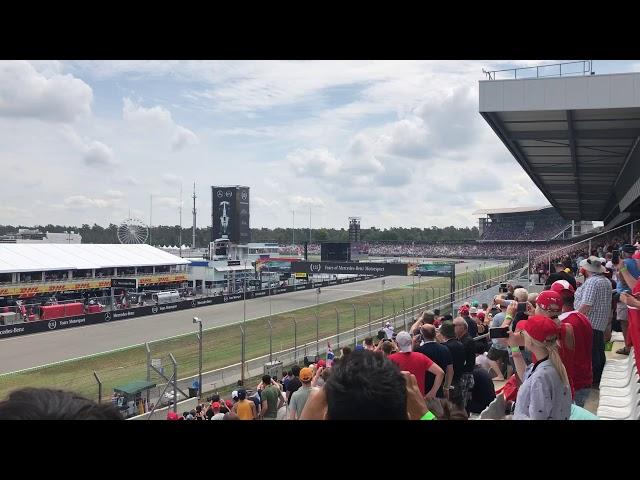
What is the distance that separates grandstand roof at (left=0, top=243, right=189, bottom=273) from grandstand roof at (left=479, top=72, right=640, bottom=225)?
25.0 m

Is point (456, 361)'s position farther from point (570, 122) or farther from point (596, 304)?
point (570, 122)

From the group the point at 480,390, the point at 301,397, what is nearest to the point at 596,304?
the point at 480,390

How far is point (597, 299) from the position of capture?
15.1 ft

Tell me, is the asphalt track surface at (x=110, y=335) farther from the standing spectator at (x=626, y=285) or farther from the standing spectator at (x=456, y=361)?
the standing spectator at (x=626, y=285)

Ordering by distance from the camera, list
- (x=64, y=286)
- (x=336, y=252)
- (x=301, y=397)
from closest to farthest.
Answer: (x=301, y=397), (x=64, y=286), (x=336, y=252)

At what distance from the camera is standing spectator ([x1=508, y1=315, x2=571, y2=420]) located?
2510 mm

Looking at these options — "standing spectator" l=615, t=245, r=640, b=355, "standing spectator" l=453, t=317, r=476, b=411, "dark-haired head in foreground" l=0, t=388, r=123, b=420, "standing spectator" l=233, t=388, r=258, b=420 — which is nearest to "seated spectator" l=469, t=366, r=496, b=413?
"standing spectator" l=453, t=317, r=476, b=411

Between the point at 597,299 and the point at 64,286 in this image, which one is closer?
the point at 597,299

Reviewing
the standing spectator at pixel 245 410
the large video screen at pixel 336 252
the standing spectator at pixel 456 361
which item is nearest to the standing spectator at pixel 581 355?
the standing spectator at pixel 456 361

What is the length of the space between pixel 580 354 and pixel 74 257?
34280mm

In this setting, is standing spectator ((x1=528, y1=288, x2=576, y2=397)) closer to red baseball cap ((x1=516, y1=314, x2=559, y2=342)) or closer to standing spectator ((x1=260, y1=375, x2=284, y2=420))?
red baseball cap ((x1=516, y1=314, x2=559, y2=342))
